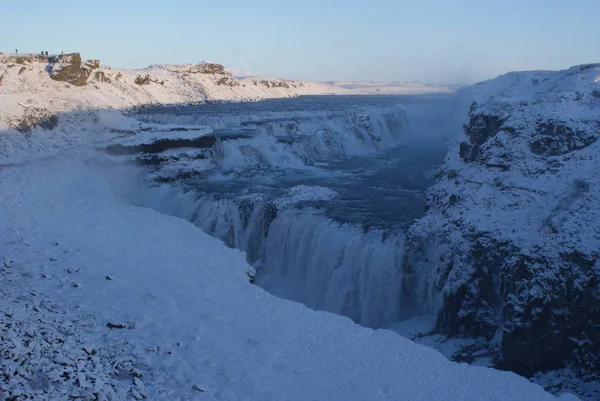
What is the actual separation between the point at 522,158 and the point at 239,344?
9.79m

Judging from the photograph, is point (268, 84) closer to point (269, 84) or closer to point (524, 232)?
point (269, 84)

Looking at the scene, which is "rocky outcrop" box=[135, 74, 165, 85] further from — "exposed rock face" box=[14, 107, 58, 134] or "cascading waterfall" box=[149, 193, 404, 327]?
"cascading waterfall" box=[149, 193, 404, 327]

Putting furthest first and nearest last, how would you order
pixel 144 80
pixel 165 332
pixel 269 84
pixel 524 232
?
pixel 269 84
pixel 144 80
pixel 524 232
pixel 165 332

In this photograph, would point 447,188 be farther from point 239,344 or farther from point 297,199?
point 239,344

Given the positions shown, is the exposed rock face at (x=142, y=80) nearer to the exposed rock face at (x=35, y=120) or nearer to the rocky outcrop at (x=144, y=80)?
the rocky outcrop at (x=144, y=80)

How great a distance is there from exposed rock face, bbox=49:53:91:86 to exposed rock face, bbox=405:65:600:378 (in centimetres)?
3001

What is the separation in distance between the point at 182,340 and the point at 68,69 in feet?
112

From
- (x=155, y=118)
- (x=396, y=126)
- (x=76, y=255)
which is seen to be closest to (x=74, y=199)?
(x=76, y=255)

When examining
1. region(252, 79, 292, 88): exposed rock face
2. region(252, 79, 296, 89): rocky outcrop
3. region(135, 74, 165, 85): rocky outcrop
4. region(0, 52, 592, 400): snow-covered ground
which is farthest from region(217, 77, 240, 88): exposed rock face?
region(0, 52, 592, 400): snow-covered ground

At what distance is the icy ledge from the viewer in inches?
275

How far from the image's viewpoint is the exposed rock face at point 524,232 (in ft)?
34.8

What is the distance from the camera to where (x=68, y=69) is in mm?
37188

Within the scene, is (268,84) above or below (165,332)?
above

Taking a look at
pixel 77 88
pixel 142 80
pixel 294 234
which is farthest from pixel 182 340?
pixel 142 80
